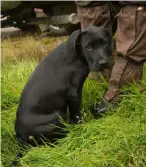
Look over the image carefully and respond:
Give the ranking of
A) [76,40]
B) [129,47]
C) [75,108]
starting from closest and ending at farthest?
1. [76,40]
2. [75,108]
3. [129,47]

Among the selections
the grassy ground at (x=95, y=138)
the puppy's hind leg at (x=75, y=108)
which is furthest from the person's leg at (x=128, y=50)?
the puppy's hind leg at (x=75, y=108)

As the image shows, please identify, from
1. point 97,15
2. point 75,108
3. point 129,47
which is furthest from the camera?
point 97,15

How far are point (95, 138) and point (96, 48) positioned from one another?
2.25ft

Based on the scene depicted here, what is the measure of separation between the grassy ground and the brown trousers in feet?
0.37

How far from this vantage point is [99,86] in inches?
160

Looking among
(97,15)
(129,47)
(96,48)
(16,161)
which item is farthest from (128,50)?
(16,161)

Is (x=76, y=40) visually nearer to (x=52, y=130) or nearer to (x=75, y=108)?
(x=75, y=108)

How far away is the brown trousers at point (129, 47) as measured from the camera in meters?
3.43

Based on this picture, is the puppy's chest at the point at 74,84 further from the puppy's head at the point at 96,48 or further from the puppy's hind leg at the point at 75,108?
the puppy's head at the point at 96,48

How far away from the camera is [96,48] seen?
312cm

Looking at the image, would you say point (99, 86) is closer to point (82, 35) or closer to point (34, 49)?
point (82, 35)

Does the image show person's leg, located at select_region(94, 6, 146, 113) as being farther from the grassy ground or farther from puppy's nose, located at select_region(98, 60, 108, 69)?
puppy's nose, located at select_region(98, 60, 108, 69)

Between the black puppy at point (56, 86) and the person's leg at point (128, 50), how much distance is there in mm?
331

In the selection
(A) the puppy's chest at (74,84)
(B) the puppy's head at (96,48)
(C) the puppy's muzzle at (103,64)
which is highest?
(B) the puppy's head at (96,48)
